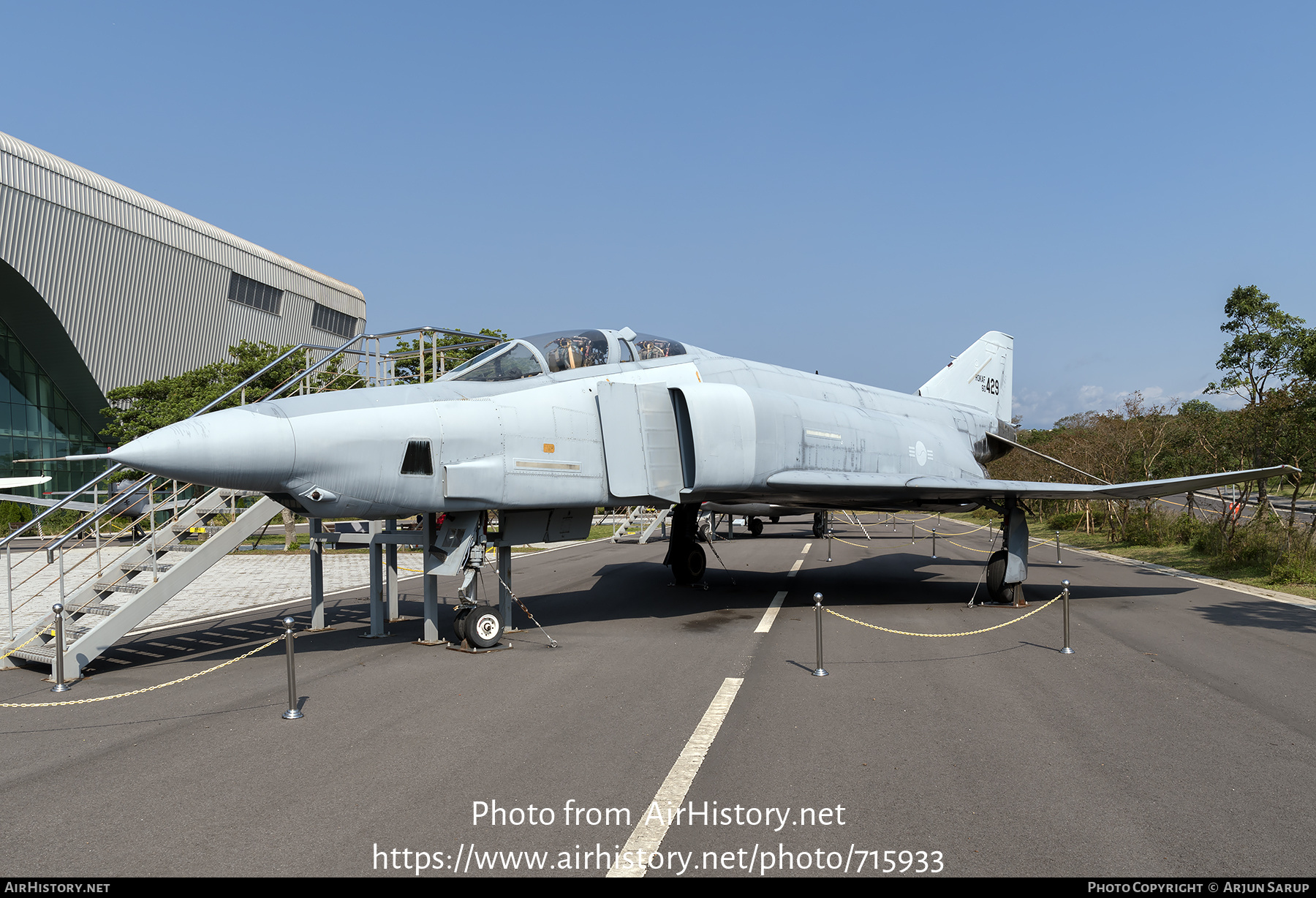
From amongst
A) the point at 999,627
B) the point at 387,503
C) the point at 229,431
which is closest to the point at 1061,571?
the point at 999,627

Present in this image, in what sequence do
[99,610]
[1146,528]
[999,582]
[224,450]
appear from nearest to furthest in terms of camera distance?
[224,450] < [99,610] < [999,582] < [1146,528]

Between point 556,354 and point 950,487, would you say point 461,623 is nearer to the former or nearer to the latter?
point 556,354

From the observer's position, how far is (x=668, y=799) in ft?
15.2

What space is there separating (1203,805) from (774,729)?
2.70 metres

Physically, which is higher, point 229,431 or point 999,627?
point 229,431

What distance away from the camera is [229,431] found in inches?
278

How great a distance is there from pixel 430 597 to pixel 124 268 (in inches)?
1831

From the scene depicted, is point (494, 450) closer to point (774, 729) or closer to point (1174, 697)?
point (774, 729)

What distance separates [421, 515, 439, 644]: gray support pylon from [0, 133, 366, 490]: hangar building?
42492 millimetres

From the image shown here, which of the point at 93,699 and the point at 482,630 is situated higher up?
the point at 482,630

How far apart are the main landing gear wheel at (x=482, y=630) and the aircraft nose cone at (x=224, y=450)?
265 cm

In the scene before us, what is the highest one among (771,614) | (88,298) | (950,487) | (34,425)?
(88,298)

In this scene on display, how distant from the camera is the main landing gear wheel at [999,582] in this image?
495 inches

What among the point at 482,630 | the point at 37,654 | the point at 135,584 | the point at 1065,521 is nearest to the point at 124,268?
the point at 135,584
